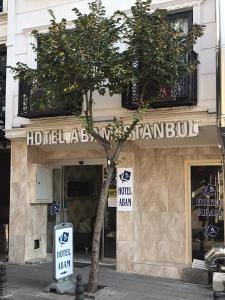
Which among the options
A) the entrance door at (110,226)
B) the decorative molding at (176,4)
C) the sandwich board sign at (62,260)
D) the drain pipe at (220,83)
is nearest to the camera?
the sandwich board sign at (62,260)

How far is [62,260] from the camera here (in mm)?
9586

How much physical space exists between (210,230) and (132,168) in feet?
7.82

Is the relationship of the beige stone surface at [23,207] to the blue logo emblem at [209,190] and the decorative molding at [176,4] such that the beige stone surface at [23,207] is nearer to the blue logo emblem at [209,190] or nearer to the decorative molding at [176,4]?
the blue logo emblem at [209,190]

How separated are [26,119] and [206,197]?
17.1 ft

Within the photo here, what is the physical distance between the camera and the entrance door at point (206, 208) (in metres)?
11.4

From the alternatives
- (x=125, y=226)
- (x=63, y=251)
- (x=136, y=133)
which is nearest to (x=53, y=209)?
(x=125, y=226)

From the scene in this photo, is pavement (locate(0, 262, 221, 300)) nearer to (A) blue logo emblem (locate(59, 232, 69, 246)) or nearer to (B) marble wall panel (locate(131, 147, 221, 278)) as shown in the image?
(B) marble wall panel (locate(131, 147, 221, 278))

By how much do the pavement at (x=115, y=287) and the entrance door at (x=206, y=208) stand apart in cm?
125

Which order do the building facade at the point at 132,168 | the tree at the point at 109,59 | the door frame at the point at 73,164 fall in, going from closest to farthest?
the tree at the point at 109,59
the building facade at the point at 132,168
the door frame at the point at 73,164

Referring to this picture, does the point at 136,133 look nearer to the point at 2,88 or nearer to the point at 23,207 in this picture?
the point at 23,207

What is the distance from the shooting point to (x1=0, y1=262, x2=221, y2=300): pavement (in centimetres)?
941

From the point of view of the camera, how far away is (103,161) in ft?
43.4

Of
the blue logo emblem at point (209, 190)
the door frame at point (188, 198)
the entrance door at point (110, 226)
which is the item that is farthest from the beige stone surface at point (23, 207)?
the blue logo emblem at point (209, 190)

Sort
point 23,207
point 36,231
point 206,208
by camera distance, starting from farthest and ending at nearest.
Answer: point 36,231 → point 23,207 → point 206,208
